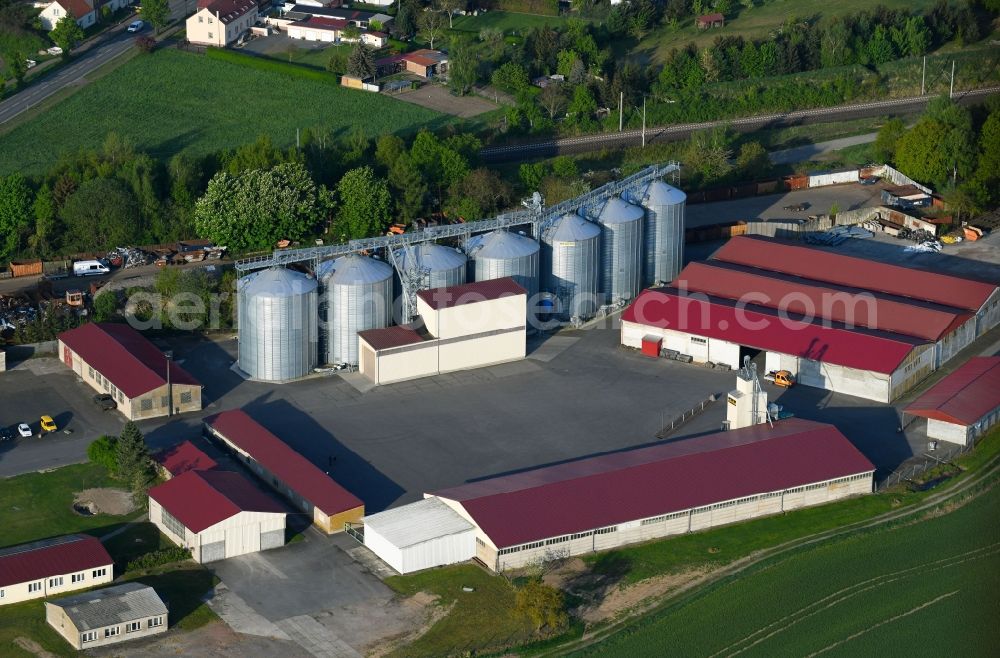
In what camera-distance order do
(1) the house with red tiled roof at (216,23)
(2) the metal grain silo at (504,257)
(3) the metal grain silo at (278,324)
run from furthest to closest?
(1) the house with red tiled roof at (216,23), (2) the metal grain silo at (504,257), (3) the metal grain silo at (278,324)

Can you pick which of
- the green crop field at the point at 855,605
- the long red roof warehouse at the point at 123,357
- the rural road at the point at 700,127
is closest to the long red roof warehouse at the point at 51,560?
the long red roof warehouse at the point at 123,357

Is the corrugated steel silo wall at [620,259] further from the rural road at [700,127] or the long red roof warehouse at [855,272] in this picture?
the rural road at [700,127]

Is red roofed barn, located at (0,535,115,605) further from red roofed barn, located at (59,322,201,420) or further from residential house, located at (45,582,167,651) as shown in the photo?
red roofed barn, located at (59,322,201,420)

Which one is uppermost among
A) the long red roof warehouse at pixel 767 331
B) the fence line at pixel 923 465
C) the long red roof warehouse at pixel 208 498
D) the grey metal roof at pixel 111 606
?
Result: the long red roof warehouse at pixel 767 331

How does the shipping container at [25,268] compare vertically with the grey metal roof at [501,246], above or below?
below

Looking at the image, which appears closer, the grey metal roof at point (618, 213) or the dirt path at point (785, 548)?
the dirt path at point (785, 548)

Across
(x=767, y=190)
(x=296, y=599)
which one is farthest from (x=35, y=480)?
(x=767, y=190)
